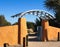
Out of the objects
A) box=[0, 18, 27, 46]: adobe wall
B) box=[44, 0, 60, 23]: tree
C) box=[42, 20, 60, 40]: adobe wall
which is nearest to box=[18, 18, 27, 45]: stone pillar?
box=[0, 18, 27, 46]: adobe wall

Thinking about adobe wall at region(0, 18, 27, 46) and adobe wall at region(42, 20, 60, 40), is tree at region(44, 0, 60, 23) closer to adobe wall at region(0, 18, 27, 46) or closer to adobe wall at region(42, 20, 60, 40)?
adobe wall at region(42, 20, 60, 40)

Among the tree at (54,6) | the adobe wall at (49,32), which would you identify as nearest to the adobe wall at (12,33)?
the adobe wall at (49,32)

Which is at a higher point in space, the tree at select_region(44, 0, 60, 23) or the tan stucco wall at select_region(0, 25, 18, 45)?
the tree at select_region(44, 0, 60, 23)

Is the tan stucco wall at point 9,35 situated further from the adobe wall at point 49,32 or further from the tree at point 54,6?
the tree at point 54,6

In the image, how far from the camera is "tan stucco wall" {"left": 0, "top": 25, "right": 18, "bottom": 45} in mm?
23894

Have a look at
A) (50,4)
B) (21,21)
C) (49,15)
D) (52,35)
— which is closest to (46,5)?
(50,4)

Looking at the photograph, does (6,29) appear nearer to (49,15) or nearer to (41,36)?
(41,36)

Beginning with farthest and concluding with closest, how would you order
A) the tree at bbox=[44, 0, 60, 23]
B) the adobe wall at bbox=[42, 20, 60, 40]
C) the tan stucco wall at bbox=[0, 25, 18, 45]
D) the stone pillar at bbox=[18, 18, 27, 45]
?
the tree at bbox=[44, 0, 60, 23]
the adobe wall at bbox=[42, 20, 60, 40]
the stone pillar at bbox=[18, 18, 27, 45]
the tan stucco wall at bbox=[0, 25, 18, 45]

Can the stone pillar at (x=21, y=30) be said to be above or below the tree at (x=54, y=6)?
below

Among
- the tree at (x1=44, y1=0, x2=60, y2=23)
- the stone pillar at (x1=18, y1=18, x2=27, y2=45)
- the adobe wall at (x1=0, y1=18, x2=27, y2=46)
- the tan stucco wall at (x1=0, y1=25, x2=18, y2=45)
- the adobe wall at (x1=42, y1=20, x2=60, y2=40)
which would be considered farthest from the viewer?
the tree at (x1=44, y1=0, x2=60, y2=23)

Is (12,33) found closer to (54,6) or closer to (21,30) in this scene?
(21,30)

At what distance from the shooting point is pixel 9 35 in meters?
24.7

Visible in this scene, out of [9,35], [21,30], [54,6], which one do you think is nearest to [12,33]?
[9,35]

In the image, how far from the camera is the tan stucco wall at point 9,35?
78.4ft
